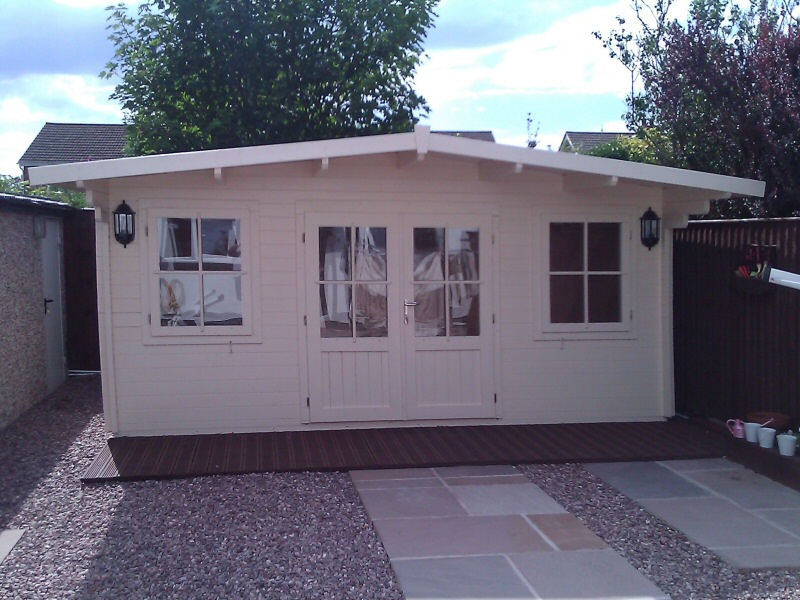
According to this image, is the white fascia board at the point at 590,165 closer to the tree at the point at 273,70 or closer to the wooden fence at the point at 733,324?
the wooden fence at the point at 733,324

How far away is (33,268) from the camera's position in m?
8.52

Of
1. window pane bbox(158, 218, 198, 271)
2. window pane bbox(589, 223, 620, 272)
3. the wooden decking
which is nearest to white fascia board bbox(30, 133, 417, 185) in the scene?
window pane bbox(158, 218, 198, 271)

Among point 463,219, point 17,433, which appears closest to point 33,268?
point 17,433

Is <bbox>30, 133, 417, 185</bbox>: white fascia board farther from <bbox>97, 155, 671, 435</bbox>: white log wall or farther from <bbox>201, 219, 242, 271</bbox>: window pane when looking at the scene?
<bbox>201, 219, 242, 271</bbox>: window pane

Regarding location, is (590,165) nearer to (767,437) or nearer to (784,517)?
(767,437)

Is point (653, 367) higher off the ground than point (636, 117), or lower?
lower

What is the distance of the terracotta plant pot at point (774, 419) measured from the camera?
20.2 ft

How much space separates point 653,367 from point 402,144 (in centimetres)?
314

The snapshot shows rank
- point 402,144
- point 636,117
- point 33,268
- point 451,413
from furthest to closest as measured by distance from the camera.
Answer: point 636,117 → point 33,268 → point 451,413 → point 402,144

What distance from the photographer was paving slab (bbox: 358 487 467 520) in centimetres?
511

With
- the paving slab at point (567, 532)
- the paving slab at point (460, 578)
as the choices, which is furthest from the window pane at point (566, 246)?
the paving slab at point (460, 578)

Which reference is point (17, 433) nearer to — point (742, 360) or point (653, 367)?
point (653, 367)

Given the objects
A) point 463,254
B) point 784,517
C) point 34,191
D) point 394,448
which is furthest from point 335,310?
point 34,191

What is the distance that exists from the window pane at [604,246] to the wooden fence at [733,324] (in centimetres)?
80
